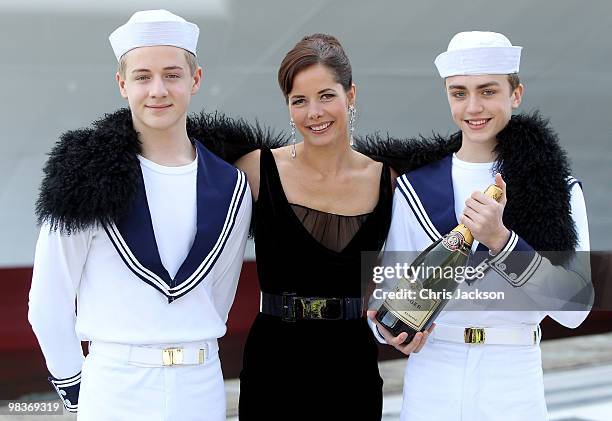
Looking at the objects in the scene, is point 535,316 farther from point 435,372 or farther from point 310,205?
point 310,205

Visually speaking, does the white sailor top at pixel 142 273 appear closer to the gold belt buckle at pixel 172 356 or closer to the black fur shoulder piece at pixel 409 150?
the gold belt buckle at pixel 172 356

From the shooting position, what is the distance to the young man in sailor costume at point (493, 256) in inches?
88.7

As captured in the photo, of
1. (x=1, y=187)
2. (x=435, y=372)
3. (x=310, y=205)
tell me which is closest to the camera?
(x=435, y=372)

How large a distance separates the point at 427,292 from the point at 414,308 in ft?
0.18

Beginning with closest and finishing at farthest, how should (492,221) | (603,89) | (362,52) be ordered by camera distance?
(492,221), (362,52), (603,89)

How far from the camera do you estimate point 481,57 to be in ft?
7.61

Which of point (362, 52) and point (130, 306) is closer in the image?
point (130, 306)

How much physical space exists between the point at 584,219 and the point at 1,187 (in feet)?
13.0

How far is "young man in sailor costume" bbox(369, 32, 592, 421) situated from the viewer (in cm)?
225

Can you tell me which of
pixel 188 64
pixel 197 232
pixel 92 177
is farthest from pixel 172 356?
pixel 188 64

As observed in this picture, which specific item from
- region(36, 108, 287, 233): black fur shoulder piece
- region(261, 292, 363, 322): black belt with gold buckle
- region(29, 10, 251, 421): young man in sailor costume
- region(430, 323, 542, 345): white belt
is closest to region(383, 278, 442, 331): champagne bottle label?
region(430, 323, 542, 345): white belt

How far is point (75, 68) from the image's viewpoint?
5.44 meters

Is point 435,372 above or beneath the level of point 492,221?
beneath

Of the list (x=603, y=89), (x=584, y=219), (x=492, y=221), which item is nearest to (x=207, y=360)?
(x=492, y=221)
